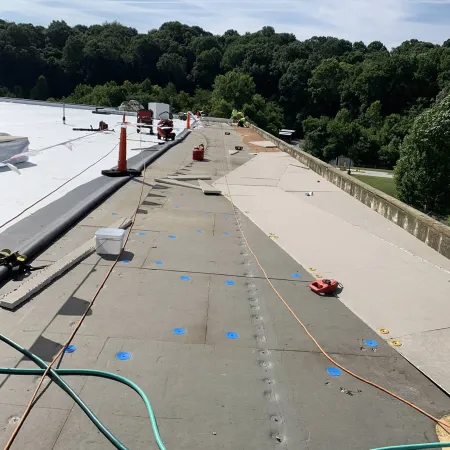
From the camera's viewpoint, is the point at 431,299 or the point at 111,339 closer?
the point at 111,339

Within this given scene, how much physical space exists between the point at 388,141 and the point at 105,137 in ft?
169

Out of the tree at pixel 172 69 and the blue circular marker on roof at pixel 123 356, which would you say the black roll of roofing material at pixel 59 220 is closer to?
the blue circular marker on roof at pixel 123 356

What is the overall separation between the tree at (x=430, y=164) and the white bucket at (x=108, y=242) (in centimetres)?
2247

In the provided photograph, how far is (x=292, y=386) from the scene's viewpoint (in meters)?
3.11

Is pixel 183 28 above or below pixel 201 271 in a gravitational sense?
above

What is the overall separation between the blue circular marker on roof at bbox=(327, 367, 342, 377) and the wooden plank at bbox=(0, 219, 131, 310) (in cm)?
265

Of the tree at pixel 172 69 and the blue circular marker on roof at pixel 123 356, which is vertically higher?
the tree at pixel 172 69

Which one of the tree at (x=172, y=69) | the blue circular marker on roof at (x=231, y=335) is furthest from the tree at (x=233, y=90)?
the blue circular marker on roof at (x=231, y=335)

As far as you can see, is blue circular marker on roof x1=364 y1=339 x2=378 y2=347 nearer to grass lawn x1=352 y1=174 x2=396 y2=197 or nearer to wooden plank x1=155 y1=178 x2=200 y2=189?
wooden plank x1=155 y1=178 x2=200 y2=189

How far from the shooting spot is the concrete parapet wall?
6270mm

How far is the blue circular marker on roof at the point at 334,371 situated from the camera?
327 cm

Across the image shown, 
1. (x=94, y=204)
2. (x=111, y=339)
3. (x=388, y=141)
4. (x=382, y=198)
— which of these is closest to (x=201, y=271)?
(x=111, y=339)

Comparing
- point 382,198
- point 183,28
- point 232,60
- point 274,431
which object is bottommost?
point 274,431

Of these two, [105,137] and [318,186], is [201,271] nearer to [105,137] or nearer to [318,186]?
[318,186]
